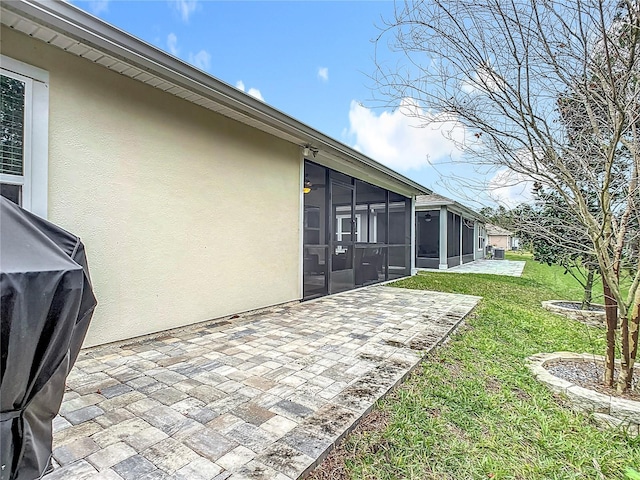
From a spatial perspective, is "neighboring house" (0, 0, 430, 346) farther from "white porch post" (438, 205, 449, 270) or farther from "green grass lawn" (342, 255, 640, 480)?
"white porch post" (438, 205, 449, 270)

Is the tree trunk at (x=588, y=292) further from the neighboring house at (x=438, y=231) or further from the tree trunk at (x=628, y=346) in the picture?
the neighboring house at (x=438, y=231)

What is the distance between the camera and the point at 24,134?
9.71ft

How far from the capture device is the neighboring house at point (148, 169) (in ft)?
9.70

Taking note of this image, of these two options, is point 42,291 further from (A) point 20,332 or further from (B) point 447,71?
(B) point 447,71

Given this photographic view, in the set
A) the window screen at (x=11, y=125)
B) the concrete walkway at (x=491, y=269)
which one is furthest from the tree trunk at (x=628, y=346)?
the concrete walkway at (x=491, y=269)

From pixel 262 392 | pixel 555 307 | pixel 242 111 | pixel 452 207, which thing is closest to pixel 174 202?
pixel 242 111

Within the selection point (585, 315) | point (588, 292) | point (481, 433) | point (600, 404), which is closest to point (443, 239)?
point (588, 292)

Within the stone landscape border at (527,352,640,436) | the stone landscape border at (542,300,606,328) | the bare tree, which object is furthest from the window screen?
the stone landscape border at (542,300,606,328)

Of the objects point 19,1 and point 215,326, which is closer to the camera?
point 19,1

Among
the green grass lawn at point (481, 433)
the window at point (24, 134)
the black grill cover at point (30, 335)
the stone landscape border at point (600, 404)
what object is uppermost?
the window at point (24, 134)

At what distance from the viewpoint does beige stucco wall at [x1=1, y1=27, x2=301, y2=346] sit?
3.27m

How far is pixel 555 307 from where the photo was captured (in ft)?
21.4

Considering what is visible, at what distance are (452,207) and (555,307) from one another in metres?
8.36

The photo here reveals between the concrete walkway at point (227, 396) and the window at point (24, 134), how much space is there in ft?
5.35
